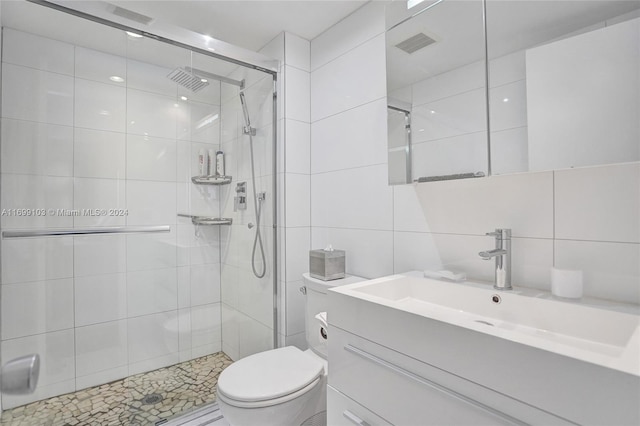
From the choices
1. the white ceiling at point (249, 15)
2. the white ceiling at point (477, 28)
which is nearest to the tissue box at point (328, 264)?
the white ceiling at point (477, 28)

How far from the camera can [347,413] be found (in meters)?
1.08

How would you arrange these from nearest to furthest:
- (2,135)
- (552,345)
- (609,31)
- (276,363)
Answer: (552,345), (609,31), (2,135), (276,363)

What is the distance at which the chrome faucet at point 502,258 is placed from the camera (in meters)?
1.10

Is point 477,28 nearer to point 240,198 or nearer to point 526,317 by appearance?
point 526,317

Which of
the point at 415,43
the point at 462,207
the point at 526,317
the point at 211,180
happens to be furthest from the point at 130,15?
the point at 526,317

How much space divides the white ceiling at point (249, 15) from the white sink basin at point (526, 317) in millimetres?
1548

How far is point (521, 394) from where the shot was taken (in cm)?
67

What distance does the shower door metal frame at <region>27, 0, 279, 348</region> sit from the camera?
1.43 m

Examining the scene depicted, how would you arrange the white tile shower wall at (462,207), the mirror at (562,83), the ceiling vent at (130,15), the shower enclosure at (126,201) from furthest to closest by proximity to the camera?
the ceiling vent at (130,15) → the shower enclosure at (126,201) → the white tile shower wall at (462,207) → the mirror at (562,83)

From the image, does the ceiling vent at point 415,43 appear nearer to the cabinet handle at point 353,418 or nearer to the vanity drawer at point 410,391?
the vanity drawer at point 410,391

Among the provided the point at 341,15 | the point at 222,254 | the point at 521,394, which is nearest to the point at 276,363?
the point at 222,254

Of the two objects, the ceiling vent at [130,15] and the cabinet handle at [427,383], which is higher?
the ceiling vent at [130,15]

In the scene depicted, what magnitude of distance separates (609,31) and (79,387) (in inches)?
96.8

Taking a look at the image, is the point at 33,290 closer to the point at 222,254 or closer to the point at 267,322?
the point at 222,254
